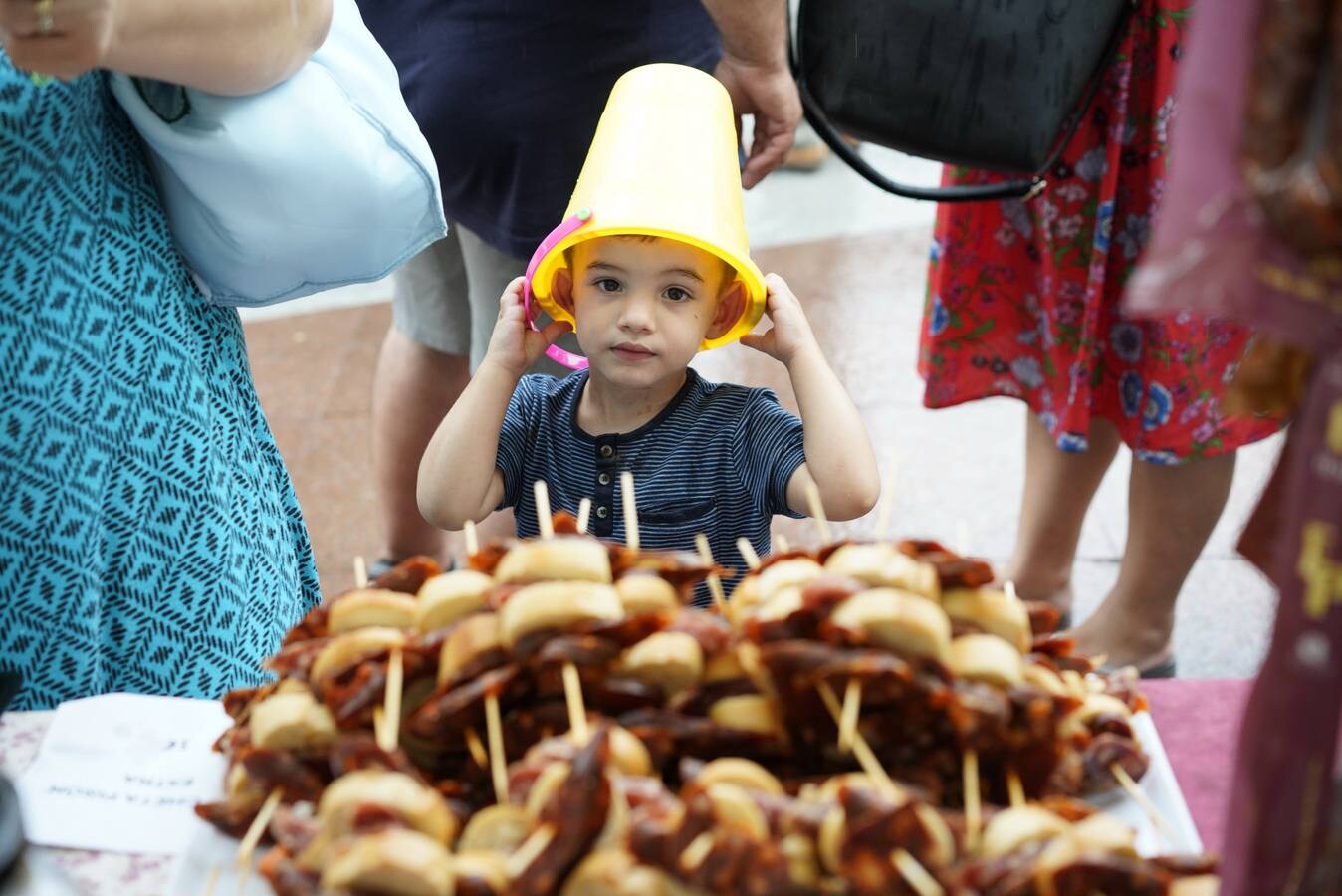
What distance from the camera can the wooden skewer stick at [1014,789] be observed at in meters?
0.84

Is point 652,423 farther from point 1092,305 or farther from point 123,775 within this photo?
point 1092,305

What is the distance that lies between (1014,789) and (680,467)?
32.3 inches

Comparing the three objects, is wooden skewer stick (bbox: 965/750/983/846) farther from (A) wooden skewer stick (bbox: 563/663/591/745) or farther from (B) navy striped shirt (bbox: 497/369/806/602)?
(B) navy striped shirt (bbox: 497/369/806/602)

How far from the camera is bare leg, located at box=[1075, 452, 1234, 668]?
2.21 m

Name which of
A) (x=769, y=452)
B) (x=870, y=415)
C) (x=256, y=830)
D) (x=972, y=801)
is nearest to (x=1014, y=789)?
(x=972, y=801)

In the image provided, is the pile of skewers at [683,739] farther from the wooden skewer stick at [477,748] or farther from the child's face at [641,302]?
the child's face at [641,302]

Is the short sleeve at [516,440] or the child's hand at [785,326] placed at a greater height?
the child's hand at [785,326]

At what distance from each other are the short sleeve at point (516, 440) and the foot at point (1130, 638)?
117 cm

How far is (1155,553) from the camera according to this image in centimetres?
229

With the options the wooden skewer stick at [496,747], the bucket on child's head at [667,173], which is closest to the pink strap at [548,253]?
the bucket on child's head at [667,173]

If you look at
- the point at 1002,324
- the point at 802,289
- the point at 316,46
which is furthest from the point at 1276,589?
the point at 802,289

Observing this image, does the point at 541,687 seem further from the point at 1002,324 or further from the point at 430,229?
the point at 1002,324

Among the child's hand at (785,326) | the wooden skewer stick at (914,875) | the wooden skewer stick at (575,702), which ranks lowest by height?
the child's hand at (785,326)

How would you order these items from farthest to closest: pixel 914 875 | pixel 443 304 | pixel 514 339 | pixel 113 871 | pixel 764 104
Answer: pixel 443 304
pixel 764 104
pixel 514 339
pixel 113 871
pixel 914 875
